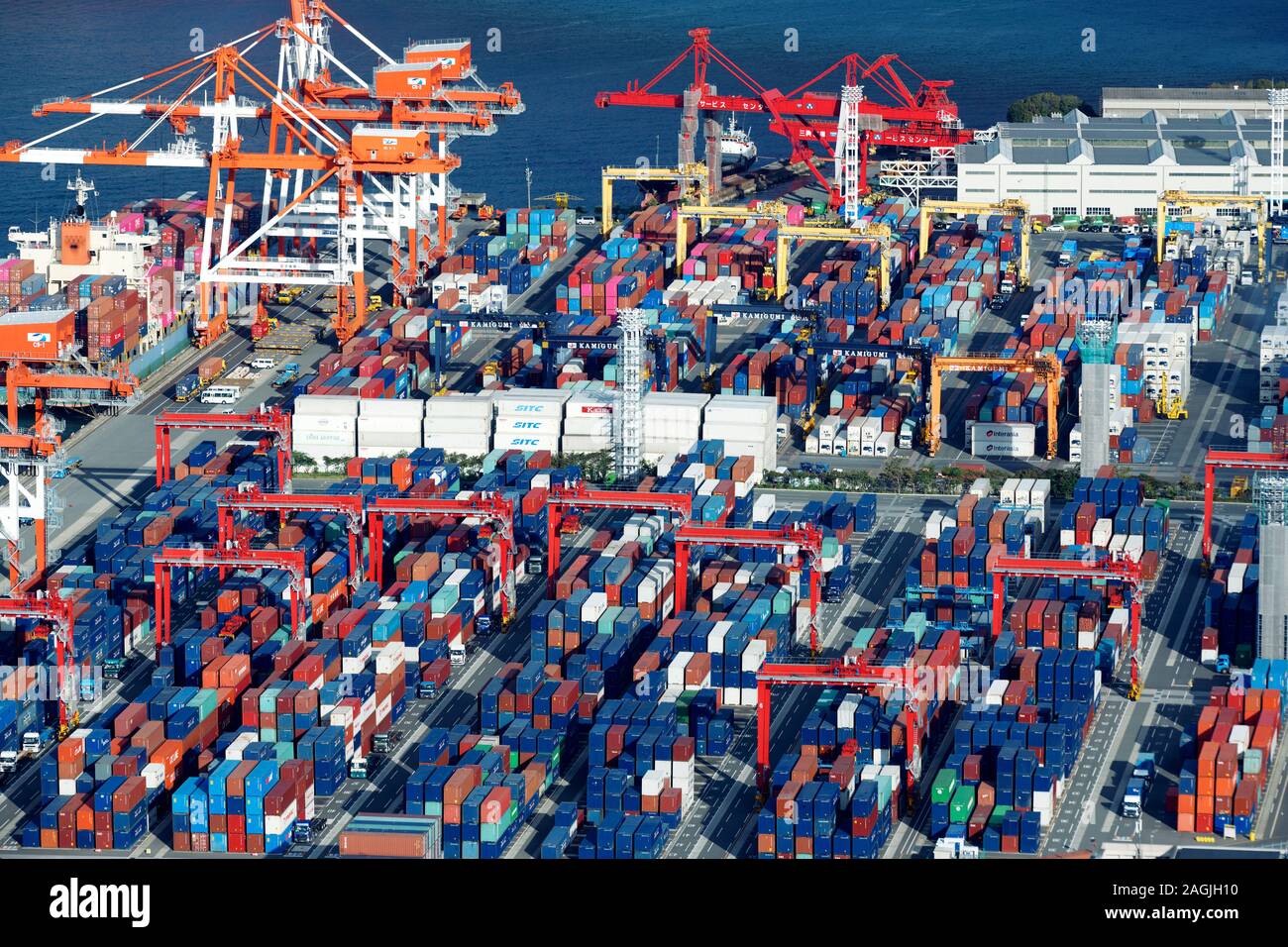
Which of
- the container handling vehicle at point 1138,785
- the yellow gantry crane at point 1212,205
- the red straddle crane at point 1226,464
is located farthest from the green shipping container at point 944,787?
the yellow gantry crane at point 1212,205

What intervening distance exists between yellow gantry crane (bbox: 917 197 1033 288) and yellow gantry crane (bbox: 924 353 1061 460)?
23.0m

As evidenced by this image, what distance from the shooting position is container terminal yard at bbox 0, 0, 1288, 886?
56.3 metres

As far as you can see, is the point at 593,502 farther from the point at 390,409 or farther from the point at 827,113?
the point at 827,113

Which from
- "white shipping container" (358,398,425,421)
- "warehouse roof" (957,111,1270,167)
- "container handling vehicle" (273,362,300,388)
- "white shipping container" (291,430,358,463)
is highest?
"warehouse roof" (957,111,1270,167)

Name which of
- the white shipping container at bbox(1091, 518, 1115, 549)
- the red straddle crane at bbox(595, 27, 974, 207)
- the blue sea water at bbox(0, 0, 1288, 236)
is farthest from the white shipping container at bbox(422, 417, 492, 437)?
the blue sea water at bbox(0, 0, 1288, 236)

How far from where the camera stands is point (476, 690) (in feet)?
213

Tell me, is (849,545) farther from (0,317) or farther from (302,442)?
(0,317)

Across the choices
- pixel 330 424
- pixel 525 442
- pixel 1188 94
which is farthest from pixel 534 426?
pixel 1188 94

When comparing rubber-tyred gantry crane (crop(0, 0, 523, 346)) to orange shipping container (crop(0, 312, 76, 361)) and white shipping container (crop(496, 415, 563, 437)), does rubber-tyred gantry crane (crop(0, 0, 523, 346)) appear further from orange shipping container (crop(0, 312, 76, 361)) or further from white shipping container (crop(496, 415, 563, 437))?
white shipping container (crop(496, 415, 563, 437))

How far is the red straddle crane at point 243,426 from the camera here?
82.2 metres

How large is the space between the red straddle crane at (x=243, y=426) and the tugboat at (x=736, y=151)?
198ft

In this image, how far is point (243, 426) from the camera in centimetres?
8200
